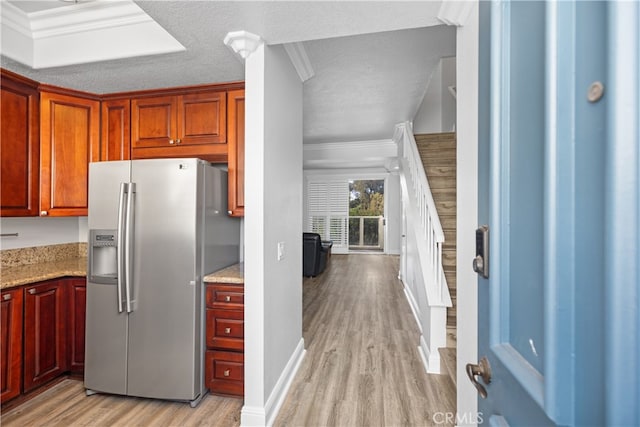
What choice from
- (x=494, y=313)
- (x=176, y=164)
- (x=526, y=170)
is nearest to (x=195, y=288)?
(x=176, y=164)

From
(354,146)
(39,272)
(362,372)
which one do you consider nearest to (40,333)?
(39,272)

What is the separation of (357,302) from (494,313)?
371 cm

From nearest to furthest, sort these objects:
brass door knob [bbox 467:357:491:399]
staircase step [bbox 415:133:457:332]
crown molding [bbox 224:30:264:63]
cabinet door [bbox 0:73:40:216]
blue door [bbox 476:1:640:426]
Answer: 1. blue door [bbox 476:1:640:426]
2. brass door knob [bbox 467:357:491:399]
3. crown molding [bbox 224:30:264:63]
4. cabinet door [bbox 0:73:40:216]
5. staircase step [bbox 415:133:457:332]

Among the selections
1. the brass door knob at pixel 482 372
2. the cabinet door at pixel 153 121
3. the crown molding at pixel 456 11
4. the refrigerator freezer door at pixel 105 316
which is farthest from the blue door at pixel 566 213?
the cabinet door at pixel 153 121

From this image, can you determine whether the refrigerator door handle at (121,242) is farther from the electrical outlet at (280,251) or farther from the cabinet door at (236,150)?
the electrical outlet at (280,251)

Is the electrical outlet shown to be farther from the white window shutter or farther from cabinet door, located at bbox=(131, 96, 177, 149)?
the white window shutter

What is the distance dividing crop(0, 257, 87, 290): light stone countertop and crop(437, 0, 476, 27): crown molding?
9.77 ft

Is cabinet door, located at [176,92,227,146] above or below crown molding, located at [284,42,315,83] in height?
below

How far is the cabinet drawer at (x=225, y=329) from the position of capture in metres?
2.04

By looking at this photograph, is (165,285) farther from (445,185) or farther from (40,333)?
(445,185)

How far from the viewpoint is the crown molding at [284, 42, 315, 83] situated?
220cm

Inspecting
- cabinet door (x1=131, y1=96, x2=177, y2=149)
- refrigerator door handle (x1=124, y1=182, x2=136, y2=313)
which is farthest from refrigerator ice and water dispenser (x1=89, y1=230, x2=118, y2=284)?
cabinet door (x1=131, y1=96, x2=177, y2=149)

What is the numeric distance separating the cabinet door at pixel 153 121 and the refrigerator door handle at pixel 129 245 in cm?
57

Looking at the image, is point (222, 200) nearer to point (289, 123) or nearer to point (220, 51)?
point (289, 123)
